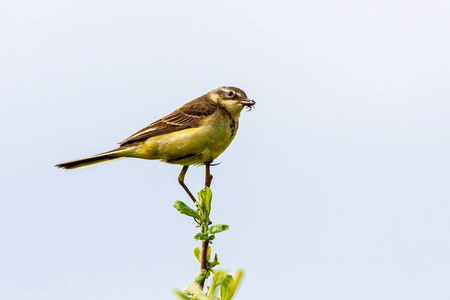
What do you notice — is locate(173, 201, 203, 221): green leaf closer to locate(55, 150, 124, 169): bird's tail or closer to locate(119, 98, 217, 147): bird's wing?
locate(55, 150, 124, 169): bird's tail

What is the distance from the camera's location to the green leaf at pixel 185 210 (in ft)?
12.8

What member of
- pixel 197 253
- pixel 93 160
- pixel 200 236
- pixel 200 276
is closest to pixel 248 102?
pixel 93 160

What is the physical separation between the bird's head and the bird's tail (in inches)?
69.3

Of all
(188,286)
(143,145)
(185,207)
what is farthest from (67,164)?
(188,286)

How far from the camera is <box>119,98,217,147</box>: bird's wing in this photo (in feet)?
30.2

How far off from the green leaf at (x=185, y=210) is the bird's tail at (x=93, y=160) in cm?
430

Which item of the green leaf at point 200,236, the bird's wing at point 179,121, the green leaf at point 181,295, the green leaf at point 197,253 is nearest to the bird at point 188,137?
the bird's wing at point 179,121

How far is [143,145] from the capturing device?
29.9ft

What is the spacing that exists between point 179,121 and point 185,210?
5.78 meters

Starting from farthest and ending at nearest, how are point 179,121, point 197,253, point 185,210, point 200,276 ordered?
1. point 179,121
2. point 197,253
3. point 185,210
4. point 200,276

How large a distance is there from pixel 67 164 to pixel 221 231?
4.84m

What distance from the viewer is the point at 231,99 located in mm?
9828

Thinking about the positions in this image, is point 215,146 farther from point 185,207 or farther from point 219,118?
point 185,207

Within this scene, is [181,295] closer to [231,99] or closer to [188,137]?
[188,137]
